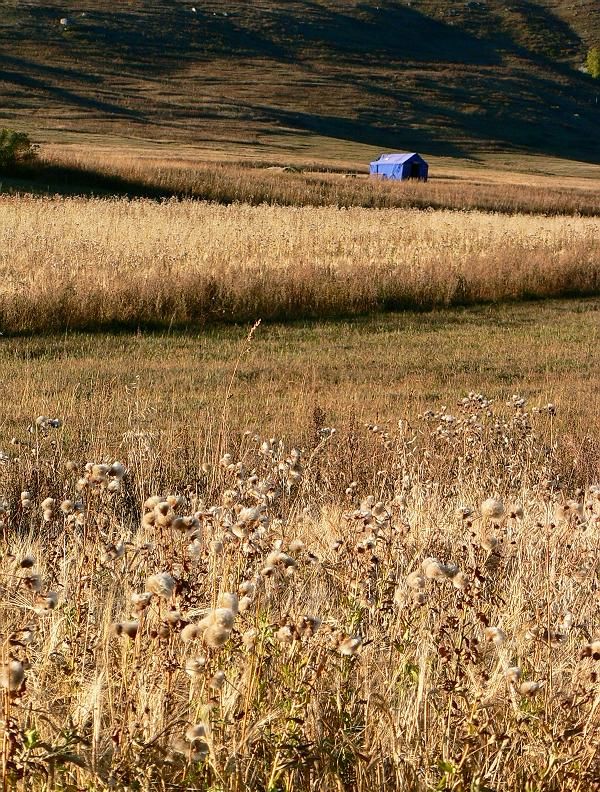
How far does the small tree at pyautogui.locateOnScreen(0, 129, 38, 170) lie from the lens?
39.2m

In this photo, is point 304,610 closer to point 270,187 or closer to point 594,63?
point 270,187

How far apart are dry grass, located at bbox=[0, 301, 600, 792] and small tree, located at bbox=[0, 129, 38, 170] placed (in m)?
32.1

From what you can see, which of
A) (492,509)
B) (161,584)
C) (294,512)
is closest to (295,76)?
(294,512)

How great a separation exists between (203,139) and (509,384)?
66007mm

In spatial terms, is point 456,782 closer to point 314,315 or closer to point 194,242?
point 314,315

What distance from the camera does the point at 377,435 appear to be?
8352mm

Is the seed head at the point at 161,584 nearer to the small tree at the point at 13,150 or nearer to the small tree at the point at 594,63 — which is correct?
the small tree at the point at 13,150

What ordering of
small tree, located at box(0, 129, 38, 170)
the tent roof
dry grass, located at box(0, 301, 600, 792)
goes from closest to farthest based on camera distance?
dry grass, located at box(0, 301, 600, 792)
small tree, located at box(0, 129, 38, 170)
the tent roof

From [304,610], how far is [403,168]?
55.2 m

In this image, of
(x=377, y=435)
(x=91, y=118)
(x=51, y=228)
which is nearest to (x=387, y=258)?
(x=51, y=228)

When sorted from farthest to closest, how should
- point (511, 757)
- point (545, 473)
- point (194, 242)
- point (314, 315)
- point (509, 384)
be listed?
point (194, 242) < point (314, 315) < point (509, 384) < point (545, 473) < point (511, 757)

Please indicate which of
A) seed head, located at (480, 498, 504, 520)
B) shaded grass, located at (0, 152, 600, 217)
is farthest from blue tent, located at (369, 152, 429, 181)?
seed head, located at (480, 498, 504, 520)

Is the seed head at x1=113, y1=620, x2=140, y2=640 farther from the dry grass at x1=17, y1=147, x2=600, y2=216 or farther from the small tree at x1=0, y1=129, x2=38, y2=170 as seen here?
the small tree at x1=0, y1=129, x2=38, y2=170

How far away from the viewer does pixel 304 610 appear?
13.9 feet
